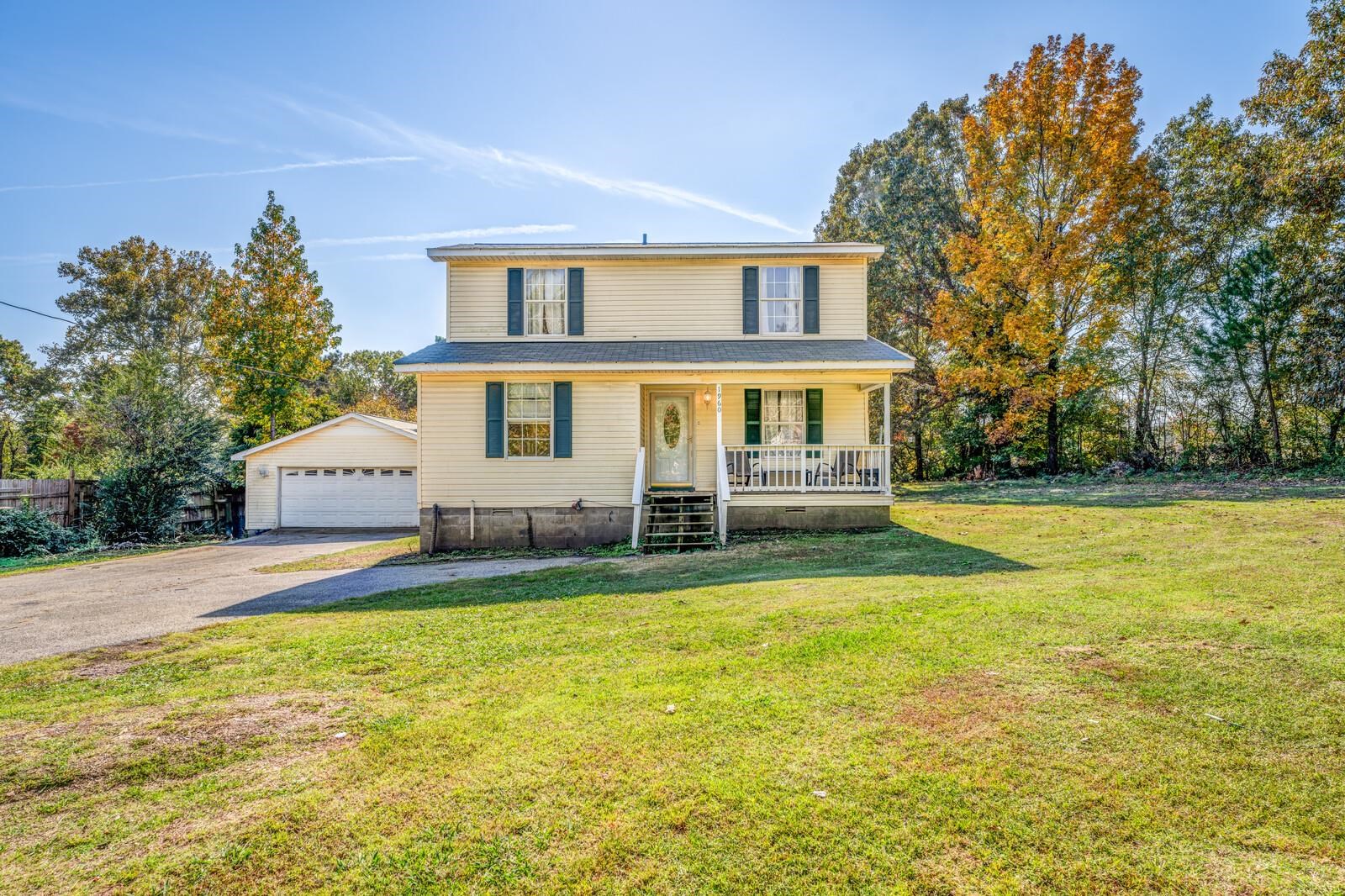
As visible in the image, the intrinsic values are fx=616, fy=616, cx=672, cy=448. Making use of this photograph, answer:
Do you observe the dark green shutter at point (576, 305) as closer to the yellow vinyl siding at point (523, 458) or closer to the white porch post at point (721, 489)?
the yellow vinyl siding at point (523, 458)

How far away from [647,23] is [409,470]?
1345cm

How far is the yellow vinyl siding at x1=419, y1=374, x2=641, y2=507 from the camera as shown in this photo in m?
12.6

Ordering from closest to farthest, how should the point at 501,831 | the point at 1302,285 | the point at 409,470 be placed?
the point at 501,831 < the point at 1302,285 < the point at 409,470

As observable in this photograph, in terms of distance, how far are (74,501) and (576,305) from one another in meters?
13.5

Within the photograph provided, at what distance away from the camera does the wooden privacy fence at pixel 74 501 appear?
561 inches

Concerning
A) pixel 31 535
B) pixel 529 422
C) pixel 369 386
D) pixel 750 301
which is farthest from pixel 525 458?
pixel 369 386

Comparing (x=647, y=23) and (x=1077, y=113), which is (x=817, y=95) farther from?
(x=1077, y=113)

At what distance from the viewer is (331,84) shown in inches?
519

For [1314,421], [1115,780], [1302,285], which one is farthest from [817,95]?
[1314,421]

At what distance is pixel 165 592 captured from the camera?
8.88 metres

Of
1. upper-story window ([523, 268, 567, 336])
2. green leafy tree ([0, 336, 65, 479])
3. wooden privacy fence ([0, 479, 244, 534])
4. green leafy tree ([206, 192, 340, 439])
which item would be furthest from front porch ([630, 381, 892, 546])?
green leafy tree ([0, 336, 65, 479])

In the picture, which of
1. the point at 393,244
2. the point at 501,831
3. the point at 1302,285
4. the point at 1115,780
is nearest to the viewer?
the point at 501,831

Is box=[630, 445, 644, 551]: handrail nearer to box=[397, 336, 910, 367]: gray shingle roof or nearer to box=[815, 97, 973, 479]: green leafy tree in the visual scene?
box=[397, 336, 910, 367]: gray shingle roof

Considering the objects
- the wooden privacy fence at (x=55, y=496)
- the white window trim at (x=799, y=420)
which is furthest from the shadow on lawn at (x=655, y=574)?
the wooden privacy fence at (x=55, y=496)
